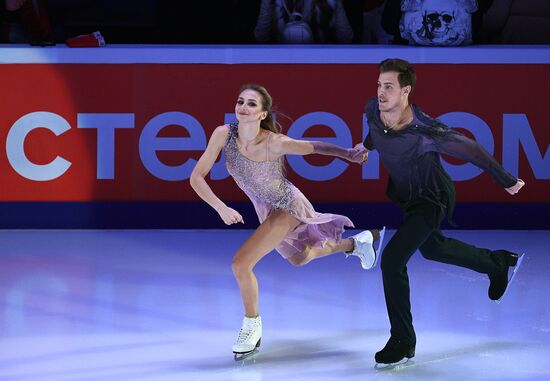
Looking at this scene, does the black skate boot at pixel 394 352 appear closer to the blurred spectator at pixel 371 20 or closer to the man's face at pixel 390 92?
the man's face at pixel 390 92

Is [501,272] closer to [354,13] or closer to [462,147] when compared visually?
[462,147]

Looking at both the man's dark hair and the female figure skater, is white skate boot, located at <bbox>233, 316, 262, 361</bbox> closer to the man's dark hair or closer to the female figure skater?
the female figure skater

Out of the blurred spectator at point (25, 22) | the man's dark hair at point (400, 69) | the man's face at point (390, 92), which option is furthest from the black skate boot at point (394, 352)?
the blurred spectator at point (25, 22)

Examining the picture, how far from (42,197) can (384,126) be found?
419 cm

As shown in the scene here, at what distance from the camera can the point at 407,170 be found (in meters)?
5.89

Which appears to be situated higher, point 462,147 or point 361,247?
point 462,147

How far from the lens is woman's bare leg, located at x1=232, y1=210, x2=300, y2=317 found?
5.97 meters

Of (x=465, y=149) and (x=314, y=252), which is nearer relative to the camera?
(x=465, y=149)

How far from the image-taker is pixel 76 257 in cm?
846

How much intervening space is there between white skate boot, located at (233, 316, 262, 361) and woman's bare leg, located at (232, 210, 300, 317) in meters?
0.05

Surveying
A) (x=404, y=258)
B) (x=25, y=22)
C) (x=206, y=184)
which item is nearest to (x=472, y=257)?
(x=404, y=258)

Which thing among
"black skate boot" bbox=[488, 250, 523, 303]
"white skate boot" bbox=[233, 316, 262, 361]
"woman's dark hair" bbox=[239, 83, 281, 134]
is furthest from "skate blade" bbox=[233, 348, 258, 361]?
"black skate boot" bbox=[488, 250, 523, 303]

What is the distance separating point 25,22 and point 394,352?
5.01 m

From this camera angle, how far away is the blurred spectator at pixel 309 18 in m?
9.85
